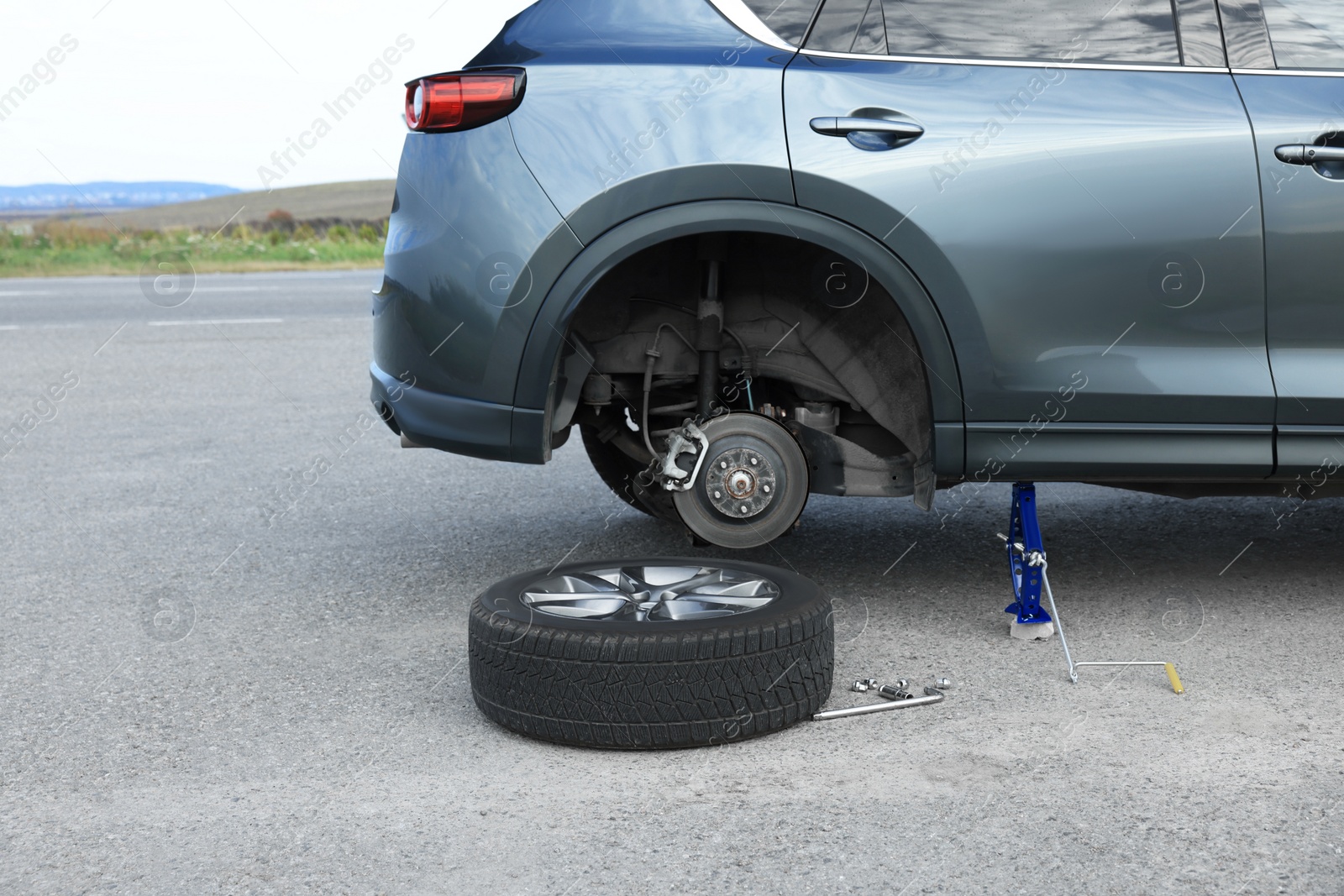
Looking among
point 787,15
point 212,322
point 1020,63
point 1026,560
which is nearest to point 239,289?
point 212,322

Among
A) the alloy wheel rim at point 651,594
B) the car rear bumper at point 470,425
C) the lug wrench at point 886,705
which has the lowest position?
the lug wrench at point 886,705

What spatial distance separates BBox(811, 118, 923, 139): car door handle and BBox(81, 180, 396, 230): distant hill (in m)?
40.1

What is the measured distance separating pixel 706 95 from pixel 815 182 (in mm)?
325

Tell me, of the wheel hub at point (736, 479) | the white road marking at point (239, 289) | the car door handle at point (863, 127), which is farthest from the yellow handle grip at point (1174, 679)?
the white road marking at point (239, 289)

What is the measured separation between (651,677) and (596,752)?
21 centimetres

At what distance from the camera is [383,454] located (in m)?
5.57

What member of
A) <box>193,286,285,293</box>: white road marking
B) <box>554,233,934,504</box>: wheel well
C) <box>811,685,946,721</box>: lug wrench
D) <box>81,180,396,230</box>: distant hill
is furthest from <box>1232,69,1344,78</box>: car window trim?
<box>81,180,396,230</box>: distant hill

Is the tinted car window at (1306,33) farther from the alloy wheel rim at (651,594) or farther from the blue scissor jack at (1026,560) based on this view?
the alloy wheel rim at (651,594)

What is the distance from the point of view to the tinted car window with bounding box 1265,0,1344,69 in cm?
297

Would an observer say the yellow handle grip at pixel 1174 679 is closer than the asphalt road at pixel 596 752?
No

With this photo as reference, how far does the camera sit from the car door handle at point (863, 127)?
281 centimetres

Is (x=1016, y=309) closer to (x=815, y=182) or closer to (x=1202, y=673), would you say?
(x=815, y=182)

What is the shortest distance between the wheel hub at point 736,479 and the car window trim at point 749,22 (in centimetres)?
99

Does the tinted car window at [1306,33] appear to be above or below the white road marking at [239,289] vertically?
above
